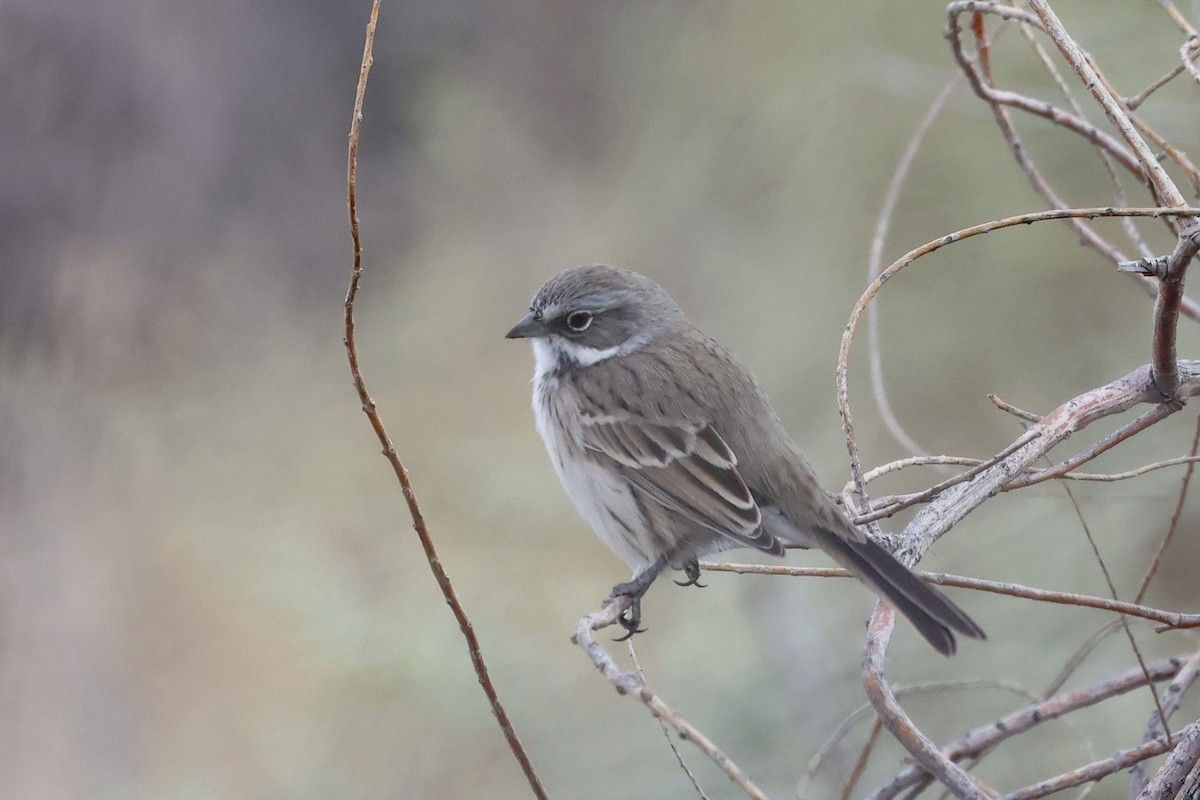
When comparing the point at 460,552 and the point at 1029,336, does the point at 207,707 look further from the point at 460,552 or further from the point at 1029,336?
the point at 1029,336

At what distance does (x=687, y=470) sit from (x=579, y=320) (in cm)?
68

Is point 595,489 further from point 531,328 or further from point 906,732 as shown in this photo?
point 906,732

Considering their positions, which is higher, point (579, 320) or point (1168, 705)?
point (579, 320)

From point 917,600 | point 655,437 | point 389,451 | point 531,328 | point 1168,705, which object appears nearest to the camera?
point 389,451

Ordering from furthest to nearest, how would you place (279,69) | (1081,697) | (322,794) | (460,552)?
1. (279,69)
2. (460,552)
3. (322,794)
4. (1081,697)

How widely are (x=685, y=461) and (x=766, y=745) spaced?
1896mm

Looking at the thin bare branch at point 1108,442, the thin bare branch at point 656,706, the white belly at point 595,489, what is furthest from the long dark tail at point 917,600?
the white belly at point 595,489

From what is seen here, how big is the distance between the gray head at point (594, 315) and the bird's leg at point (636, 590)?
716mm

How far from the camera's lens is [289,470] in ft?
27.9

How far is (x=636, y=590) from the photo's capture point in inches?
122

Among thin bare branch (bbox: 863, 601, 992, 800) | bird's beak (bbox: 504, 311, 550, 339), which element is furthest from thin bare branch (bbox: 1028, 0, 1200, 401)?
bird's beak (bbox: 504, 311, 550, 339)

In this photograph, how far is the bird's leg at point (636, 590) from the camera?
307cm

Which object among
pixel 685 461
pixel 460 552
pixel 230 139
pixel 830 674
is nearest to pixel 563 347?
pixel 685 461

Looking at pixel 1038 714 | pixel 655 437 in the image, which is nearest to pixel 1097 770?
pixel 1038 714
